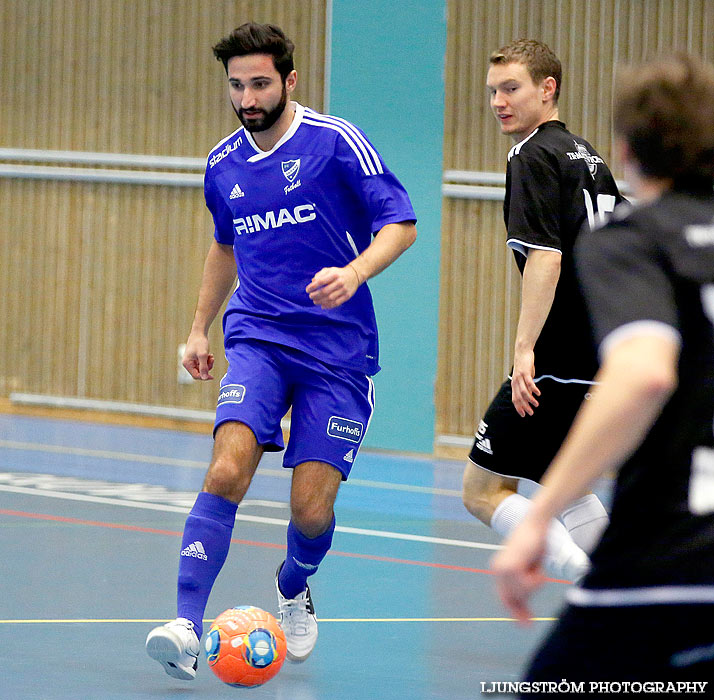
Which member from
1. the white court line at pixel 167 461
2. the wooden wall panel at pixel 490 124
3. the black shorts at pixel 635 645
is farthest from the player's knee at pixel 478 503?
the wooden wall panel at pixel 490 124

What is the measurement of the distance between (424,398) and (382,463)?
89 centimetres

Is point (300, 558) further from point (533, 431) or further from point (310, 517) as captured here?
point (533, 431)

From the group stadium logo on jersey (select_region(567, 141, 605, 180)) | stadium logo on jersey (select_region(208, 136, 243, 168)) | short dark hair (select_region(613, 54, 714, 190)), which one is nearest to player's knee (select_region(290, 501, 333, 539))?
stadium logo on jersey (select_region(208, 136, 243, 168))

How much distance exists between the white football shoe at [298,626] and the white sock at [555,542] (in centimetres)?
68

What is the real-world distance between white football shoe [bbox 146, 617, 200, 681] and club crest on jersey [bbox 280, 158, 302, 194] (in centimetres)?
144

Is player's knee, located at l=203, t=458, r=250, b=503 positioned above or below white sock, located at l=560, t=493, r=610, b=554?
above

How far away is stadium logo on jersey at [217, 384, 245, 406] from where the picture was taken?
4.26 metres

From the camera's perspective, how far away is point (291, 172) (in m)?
4.47

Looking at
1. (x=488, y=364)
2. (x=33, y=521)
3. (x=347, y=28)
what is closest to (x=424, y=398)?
(x=488, y=364)

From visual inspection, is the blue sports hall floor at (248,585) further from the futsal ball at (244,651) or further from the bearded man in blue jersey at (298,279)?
the bearded man in blue jersey at (298,279)

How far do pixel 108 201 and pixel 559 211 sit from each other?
9388 mm

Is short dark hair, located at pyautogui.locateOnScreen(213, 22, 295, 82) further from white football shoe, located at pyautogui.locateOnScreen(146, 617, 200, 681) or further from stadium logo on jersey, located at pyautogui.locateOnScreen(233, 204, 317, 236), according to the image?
white football shoe, located at pyautogui.locateOnScreen(146, 617, 200, 681)

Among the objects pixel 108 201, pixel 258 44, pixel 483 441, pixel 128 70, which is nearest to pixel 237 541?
pixel 483 441

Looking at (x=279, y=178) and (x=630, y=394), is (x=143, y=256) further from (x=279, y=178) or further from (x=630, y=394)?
(x=630, y=394)
